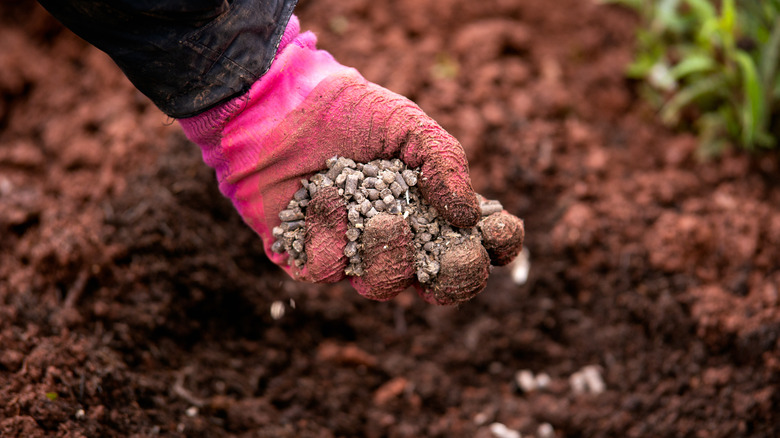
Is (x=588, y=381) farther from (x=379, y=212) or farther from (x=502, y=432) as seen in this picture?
(x=379, y=212)

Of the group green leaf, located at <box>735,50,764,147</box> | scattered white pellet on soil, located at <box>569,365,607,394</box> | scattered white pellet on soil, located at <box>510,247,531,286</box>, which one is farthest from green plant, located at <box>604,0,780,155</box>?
scattered white pellet on soil, located at <box>569,365,607,394</box>

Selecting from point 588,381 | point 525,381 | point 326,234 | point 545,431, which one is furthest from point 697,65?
point 326,234

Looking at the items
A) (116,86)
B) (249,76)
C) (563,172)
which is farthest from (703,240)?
(116,86)

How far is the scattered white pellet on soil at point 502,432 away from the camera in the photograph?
1941 mm

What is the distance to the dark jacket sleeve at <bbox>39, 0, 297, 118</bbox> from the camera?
3.84ft

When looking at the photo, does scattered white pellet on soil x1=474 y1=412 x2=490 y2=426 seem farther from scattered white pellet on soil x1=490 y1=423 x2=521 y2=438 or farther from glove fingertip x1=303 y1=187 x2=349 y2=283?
glove fingertip x1=303 y1=187 x2=349 y2=283

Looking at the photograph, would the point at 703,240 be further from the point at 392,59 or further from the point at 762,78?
the point at 392,59

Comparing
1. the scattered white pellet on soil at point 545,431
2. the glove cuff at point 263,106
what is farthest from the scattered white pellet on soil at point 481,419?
the glove cuff at point 263,106

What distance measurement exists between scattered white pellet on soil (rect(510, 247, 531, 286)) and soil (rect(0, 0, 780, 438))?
0.11 feet

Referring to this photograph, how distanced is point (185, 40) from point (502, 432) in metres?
1.69

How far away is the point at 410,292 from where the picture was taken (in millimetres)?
2406

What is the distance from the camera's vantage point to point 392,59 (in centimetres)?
290

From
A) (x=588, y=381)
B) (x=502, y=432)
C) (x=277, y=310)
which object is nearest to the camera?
(x=502, y=432)

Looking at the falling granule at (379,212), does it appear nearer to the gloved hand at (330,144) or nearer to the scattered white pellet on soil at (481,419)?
the gloved hand at (330,144)
